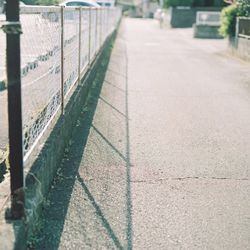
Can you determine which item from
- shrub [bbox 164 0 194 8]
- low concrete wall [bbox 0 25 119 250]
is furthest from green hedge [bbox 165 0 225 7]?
low concrete wall [bbox 0 25 119 250]

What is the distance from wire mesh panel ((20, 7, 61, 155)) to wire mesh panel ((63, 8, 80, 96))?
0.61 m

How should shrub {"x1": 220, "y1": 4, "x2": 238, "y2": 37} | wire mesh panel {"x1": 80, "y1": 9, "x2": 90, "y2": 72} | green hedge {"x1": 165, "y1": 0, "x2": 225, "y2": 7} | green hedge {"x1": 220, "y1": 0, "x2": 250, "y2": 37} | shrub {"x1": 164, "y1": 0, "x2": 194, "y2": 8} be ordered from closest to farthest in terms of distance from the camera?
wire mesh panel {"x1": 80, "y1": 9, "x2": 90, "y2": 72}, green hedge {"x1": 220, "y1": 0, "x2": 250, "y2": 37}, shrub {"x1": 220, "y1": 4, "x2": 238, "y2": 37}, green hedge {"x1": 165, "y1": 0, "x2": 225, "y2": 7}, shrub {"x1": 164, "y1": 0, "x2": 194, "y2": 8}

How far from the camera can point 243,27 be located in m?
16.8

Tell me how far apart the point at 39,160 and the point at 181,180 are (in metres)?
1.55

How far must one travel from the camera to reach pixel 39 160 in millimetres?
3900

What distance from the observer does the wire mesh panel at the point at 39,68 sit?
147 inches

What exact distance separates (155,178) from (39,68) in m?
1.58

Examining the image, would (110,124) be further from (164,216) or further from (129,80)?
(129,80)

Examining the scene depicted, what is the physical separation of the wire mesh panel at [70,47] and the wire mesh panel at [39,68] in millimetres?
611

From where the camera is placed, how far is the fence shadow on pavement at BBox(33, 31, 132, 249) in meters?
3.47

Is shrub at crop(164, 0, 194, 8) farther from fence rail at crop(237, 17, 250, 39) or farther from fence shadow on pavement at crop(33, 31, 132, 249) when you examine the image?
fence shadow on pavement at crop(33, 31, 132, 249)

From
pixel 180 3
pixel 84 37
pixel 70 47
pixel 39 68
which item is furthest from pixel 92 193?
pixel 180 3

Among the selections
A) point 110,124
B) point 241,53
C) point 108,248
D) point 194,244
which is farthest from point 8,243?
point 241,53

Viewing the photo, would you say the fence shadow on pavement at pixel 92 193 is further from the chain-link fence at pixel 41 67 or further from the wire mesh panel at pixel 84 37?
the wire mesh panel at pixel 84 37
